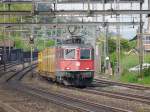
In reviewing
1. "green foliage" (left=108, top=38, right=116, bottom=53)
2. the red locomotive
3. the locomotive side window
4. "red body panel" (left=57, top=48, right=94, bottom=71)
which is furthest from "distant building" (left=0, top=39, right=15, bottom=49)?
"red body panel" (left=57, top=48, right=94, bottom=71)

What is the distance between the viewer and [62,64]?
34156 millimetres

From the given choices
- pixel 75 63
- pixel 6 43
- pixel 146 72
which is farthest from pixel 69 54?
pixel 6 43

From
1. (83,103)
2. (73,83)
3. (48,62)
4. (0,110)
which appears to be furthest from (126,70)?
(0,110)

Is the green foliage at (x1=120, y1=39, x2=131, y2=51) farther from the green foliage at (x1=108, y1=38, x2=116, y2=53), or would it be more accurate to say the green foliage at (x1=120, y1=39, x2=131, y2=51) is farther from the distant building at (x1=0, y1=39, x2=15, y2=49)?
the distant building at (x1=0, y1=39, x2=15, y2=49)

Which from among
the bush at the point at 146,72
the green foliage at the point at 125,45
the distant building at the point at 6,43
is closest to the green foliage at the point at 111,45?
the green foliage at the point at 125,45

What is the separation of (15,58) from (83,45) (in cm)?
7010

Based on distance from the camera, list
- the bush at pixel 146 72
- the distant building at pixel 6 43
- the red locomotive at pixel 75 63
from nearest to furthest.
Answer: the red locomotive at pixel 75 63 → the bush at pixel 146 72 → the distant building at pixel 6 43

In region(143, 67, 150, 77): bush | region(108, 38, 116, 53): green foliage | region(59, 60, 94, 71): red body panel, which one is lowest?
region(143, 67, 150, 77): bush

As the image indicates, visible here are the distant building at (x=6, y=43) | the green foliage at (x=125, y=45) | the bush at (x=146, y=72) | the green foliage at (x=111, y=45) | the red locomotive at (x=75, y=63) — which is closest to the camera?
the red locomotive at (x=75, y=63)

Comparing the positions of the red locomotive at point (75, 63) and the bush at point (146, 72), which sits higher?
the red locomotive at point (75, 63)

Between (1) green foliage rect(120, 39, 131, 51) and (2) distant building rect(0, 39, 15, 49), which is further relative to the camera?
(2) distant building rect(0, 39, 15, 49)

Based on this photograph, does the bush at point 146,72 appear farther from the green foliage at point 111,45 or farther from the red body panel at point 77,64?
the green foliage at point 111,45

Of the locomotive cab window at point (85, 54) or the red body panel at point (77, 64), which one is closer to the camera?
the red body panel at point (77, 64)

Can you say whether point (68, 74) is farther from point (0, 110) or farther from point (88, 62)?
point (0, 110)
